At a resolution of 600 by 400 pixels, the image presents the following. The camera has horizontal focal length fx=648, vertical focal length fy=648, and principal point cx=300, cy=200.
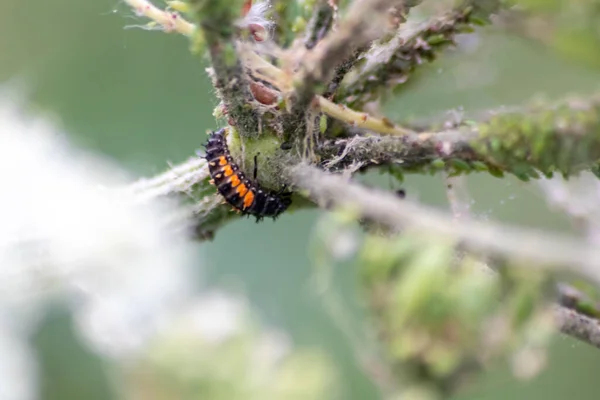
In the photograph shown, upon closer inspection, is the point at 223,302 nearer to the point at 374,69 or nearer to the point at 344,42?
the point at 374,69

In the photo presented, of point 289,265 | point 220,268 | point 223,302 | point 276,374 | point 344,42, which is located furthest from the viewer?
point 289,265

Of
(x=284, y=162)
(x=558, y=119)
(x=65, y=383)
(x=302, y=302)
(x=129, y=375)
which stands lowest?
(x=302, y=302)

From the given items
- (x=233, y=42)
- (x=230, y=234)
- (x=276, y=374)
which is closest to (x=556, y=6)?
(x=233, y=42)

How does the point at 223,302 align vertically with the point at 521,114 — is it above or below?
below

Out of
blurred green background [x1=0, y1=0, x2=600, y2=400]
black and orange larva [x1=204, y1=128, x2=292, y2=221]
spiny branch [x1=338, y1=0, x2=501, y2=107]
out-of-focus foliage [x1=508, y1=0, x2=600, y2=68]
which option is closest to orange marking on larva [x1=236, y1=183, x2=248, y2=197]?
black and orange larva [x1=204, y1=128, x2=292, y2=221]

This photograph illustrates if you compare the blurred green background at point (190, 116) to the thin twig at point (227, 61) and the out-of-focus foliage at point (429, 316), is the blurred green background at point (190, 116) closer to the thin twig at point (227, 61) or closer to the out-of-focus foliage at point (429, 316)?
the out-of-focus foliage at point (429, 316)

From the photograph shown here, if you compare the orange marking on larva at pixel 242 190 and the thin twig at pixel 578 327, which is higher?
the orange marking on larva at pixel 242 190

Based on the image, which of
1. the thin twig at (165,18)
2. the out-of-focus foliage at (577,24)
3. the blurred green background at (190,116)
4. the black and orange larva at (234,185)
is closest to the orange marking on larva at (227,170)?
the black and orange larva at (234,185)

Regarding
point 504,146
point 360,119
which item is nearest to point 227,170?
point 360,119

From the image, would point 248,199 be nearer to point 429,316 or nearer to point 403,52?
point 403,52
